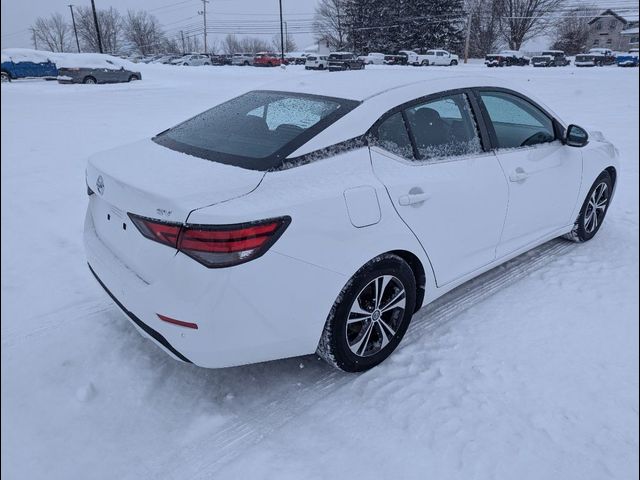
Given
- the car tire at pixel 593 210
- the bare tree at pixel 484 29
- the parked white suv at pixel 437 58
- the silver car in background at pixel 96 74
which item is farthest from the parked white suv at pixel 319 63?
the car tire at pixel 593 210

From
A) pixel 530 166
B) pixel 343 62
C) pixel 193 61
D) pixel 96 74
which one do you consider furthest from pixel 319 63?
pixel 530 166

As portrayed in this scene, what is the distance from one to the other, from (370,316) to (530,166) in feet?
5.73

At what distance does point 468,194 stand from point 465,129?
0.47m

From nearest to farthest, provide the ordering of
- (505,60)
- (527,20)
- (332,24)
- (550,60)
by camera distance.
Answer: (550,60), (505,60), (332,24), (527,20)

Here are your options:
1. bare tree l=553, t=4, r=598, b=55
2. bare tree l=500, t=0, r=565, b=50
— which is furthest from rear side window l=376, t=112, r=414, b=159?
bare tree l=553, t=4, r=598, b=55

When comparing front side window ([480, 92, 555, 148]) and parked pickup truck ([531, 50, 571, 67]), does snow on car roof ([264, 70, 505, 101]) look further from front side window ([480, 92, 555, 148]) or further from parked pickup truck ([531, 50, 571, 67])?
parked pickup truck ([531, 50, 571, 67])

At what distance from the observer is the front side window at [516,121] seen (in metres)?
3.32

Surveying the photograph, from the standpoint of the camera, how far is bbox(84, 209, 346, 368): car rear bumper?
2025 millimetres

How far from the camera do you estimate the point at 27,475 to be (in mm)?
2102

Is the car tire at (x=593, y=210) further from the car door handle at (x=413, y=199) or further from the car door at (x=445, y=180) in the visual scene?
the car door handle at (x=413, y=199)

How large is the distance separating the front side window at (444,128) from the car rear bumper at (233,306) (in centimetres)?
105

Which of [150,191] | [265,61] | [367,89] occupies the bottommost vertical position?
[150,191]

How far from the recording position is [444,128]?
299 centimetres

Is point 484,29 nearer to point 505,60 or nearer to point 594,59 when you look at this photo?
point 505,60
